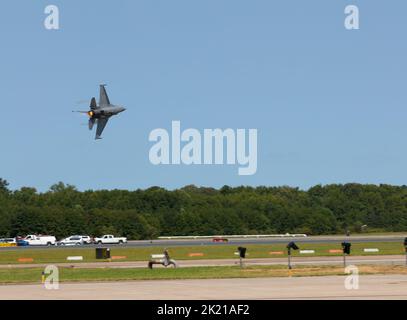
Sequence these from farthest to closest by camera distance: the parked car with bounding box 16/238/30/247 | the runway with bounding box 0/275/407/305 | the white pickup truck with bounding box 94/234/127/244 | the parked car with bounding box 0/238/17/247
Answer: the white pickup truck with bounding box 94/234/127/244, the parked car with bounding box 0/238/17/247, the parked car with bounding box 16/238/30/247, the runway with bounding box 0/275/407/305

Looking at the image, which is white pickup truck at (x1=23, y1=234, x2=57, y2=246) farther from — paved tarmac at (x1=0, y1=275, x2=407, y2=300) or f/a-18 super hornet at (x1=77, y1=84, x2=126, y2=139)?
paved tarmac at (x1=0, y1=275, x2=407, y2=300)

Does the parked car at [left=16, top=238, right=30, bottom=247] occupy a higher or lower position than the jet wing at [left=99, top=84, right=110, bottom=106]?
lower

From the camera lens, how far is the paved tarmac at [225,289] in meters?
38.1

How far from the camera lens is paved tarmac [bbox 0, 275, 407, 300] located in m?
38.1

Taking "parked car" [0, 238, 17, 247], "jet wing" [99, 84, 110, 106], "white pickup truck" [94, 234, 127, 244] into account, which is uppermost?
"jet wing" [99, 84, 110, 106]

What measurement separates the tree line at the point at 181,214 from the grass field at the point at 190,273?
87387mm

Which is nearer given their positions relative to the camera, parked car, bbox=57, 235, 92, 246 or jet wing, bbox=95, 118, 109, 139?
jet wing, bbox=95, 118, 109, 139

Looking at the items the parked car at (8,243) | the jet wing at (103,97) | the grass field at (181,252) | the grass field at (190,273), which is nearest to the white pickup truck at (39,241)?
the parked car at (8,243)

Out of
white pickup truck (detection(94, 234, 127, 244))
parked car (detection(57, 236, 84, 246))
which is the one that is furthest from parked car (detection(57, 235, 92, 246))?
white pickup truck (detection(94, 234, 127, 244))

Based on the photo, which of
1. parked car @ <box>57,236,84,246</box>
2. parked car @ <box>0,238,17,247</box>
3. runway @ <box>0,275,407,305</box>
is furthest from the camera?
parked car @ <box>0,238,17,247</box>

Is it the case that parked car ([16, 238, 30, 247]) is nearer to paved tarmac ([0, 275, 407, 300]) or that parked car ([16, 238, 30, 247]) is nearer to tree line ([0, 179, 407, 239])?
tree line ([0, 179, 407, 239])

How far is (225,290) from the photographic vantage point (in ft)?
136
